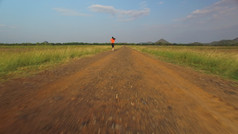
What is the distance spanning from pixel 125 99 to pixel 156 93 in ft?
2.60

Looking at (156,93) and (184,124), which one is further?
(156,93)

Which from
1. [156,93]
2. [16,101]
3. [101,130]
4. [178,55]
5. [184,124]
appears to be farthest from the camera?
[178,55]

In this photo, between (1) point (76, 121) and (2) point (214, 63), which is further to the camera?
(2) point (214, 63)

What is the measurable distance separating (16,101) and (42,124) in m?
1.14

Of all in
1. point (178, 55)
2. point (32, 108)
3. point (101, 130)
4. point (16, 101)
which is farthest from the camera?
point (178, 55)

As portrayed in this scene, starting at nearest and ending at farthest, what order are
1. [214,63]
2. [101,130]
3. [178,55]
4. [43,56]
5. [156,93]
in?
[101,130]
[156,93]
[214,63]
[43,56]
[178,55]

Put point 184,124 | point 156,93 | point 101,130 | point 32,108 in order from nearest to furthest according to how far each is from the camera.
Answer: point 101,130, point 184,124, point 32,108, point 156,93

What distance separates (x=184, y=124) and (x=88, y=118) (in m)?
1.29

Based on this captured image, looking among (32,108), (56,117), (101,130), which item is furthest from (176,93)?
(32,108)

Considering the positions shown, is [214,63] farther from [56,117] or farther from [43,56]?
[43,56]

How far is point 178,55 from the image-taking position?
10.9 meters

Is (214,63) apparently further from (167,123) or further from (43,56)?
(43,56)

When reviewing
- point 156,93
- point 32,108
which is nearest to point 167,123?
point 156,93

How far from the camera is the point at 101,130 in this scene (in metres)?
1.34
